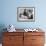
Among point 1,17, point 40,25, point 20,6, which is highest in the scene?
point 20,6

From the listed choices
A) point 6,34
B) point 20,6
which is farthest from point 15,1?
point 6,34

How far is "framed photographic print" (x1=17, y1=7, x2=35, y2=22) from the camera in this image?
4.38m

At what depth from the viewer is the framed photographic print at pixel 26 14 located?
14.4 ft

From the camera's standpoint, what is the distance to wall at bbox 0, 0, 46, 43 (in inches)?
172

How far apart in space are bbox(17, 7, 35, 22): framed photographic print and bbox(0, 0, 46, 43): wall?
0.33ft

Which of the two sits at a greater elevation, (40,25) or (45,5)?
(45,5)

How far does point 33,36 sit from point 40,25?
663 mm

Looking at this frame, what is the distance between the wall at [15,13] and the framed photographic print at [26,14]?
0.33 ft

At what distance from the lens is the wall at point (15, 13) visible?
4.36 metres

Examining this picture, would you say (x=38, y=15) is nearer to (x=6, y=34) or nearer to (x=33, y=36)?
(x=33, y=36)

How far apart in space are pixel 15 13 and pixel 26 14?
369mm

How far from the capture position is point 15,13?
173 inches

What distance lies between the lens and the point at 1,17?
4.38 metres

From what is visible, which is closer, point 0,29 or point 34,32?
point 34,32
